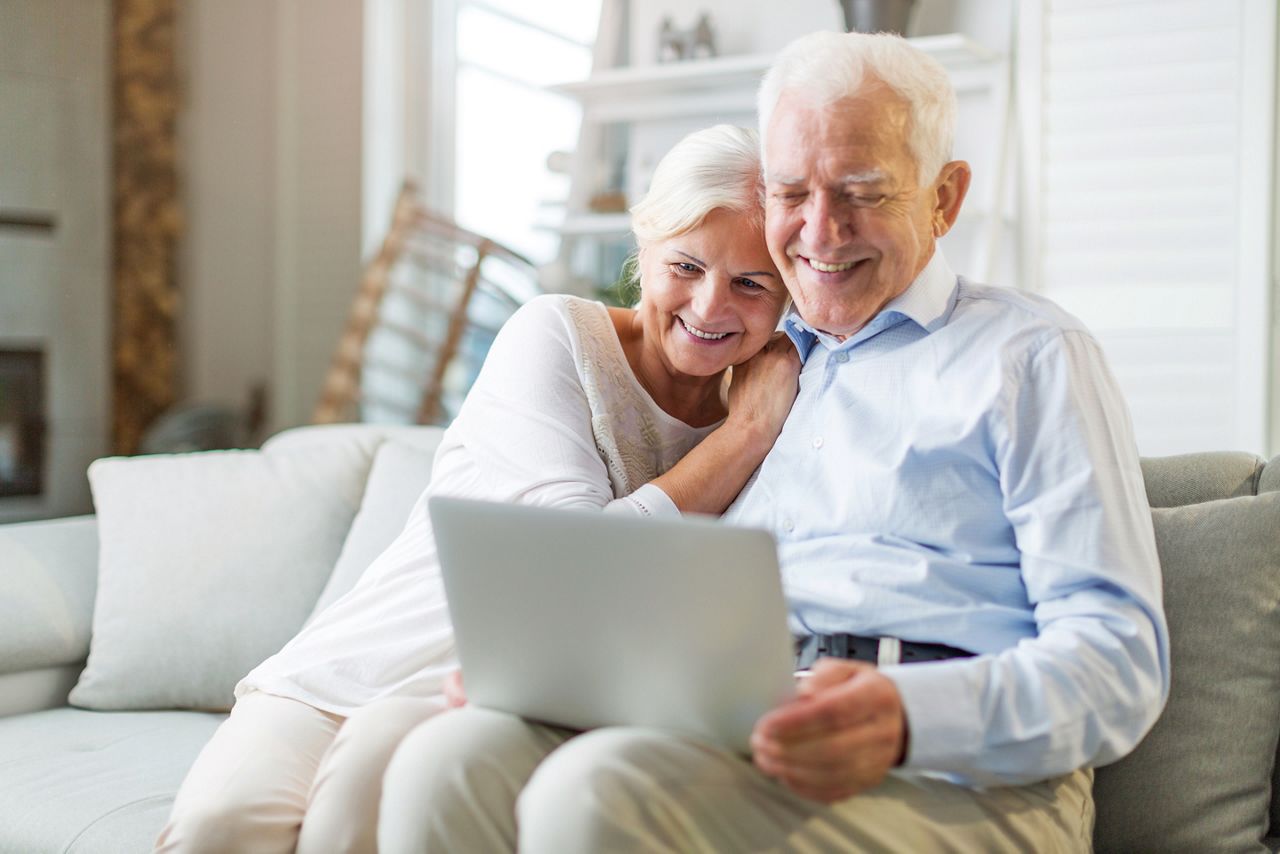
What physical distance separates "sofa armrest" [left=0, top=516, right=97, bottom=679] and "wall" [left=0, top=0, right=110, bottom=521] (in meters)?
2.09

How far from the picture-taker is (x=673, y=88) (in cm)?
321

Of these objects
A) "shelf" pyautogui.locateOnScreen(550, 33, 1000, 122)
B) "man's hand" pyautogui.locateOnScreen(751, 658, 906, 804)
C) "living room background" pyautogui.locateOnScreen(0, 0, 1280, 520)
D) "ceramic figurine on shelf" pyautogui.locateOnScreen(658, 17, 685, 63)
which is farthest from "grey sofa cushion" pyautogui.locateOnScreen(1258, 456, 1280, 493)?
"ceramic figurine on shelf" pyautogui.locateOnScreen(658, 17, 685, 63)

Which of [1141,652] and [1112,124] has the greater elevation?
[1112,124]

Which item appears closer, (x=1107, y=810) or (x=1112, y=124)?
(x=1107, y=810)

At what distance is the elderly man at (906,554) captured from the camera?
3.34 feet

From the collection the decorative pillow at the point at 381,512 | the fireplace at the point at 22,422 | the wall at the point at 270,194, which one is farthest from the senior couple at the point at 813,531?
the fireplace at the point at 22,422

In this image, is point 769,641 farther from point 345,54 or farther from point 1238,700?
Answer: point 345,54

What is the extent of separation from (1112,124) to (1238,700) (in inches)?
59.3

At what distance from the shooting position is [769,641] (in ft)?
3.20

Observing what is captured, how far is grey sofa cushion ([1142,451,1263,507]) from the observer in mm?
1564

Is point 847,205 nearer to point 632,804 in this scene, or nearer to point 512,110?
point 632,804

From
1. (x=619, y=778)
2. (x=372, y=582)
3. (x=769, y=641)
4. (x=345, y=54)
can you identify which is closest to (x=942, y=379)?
(x=769, y=641)

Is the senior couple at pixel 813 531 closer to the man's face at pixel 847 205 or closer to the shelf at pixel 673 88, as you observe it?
the man's face at pixel 847 205

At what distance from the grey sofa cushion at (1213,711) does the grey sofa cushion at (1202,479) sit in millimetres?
145
